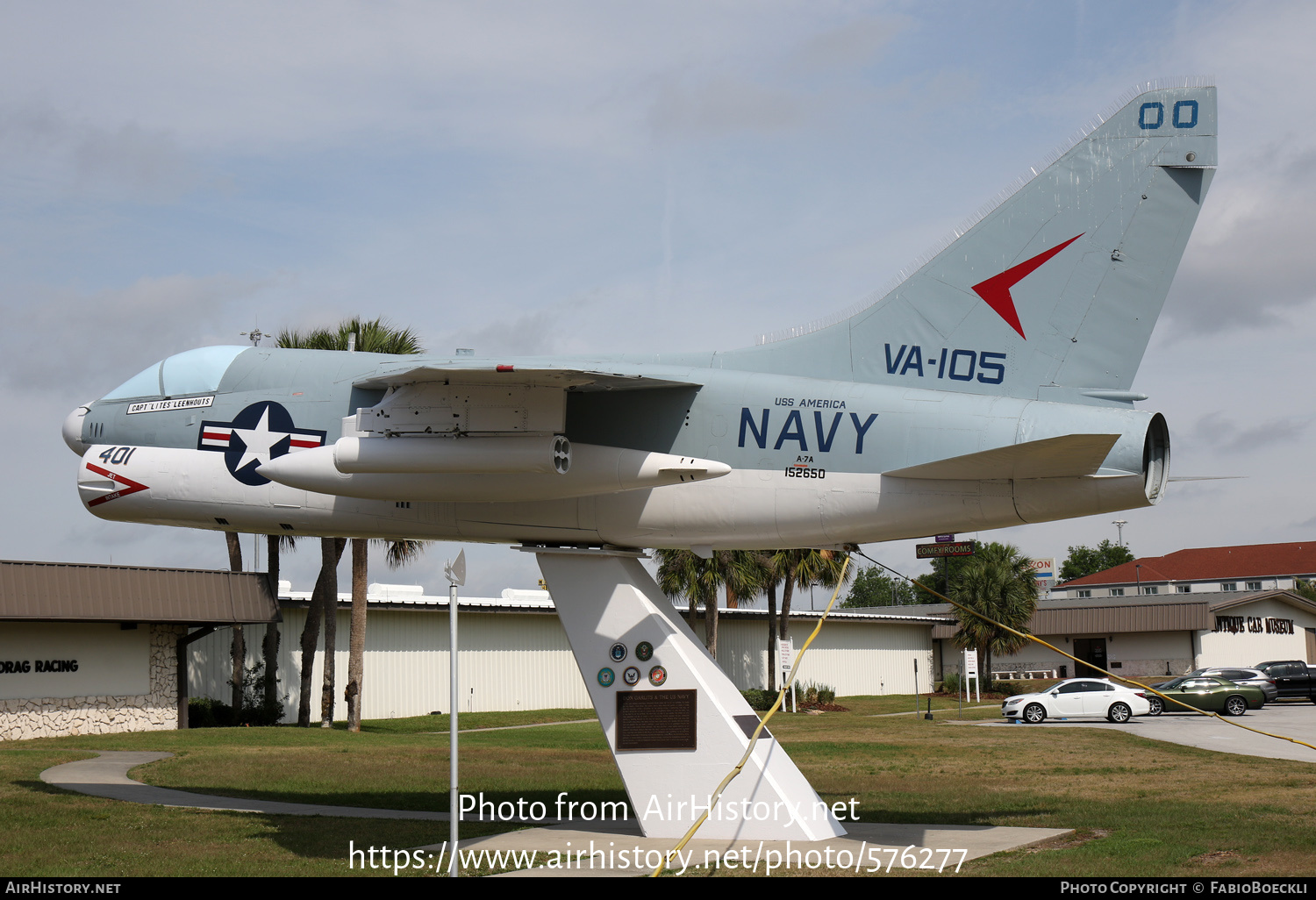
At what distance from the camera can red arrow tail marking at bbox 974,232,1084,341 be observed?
12.0 metres

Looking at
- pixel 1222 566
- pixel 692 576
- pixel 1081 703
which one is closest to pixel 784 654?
pixel 692 576

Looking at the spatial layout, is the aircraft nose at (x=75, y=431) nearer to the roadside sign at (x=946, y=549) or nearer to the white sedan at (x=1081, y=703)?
the white sedan at (x=1081, y=703)

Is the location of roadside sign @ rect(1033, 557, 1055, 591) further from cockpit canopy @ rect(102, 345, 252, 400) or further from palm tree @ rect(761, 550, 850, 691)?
cockpit canopy @ rect(102, 345, 252, 400)

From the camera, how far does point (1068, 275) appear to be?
39.0 ft

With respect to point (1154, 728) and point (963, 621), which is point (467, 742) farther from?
point (963, 621)

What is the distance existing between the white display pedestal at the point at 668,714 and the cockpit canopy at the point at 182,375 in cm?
484

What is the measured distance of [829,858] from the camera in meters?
11.4

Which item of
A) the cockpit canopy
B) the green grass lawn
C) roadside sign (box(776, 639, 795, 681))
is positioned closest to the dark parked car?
the green grass lawn

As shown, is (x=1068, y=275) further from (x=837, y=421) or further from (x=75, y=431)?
(x=75, y=431)

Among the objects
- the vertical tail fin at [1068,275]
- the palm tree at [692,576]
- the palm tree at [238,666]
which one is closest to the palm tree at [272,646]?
the palm tree at [238,666]

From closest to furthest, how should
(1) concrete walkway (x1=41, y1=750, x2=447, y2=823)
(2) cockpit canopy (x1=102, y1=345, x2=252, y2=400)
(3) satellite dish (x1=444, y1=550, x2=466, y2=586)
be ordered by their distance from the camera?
(3) satellite dish (x1=444, y1=550, x2=466, y2=586)
(2) cockpit canopy (x1=102, y1=345, x2=252, y2=400)
(1) concrete walkway (x1=41, y1=750, x2=447, y2=823)

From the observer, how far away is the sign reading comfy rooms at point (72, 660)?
28.6 meters

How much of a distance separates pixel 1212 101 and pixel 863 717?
34267 millimetres

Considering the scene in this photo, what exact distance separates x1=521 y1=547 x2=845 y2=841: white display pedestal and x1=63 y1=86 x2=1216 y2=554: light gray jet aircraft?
596 mm
